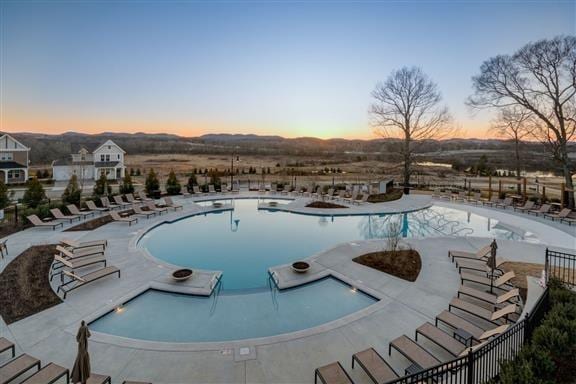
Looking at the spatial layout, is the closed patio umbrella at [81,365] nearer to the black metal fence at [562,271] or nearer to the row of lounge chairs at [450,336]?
the row of lounge chairs at [450,336]

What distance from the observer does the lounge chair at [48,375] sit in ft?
12.9

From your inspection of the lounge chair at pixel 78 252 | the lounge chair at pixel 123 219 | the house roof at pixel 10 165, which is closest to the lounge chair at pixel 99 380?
the lounge chair at pixel 78 252

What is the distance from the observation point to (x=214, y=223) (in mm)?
15461

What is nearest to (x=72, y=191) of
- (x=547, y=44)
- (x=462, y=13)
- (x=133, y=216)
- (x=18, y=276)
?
(x=133, y=216)

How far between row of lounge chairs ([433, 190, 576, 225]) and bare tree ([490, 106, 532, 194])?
164 inches

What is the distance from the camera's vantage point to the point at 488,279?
778 cm

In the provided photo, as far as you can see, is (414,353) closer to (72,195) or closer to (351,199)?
(351,199)

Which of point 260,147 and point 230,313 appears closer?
point 230,313

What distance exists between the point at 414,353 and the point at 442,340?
727mm

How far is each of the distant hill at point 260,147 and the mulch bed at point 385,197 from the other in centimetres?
401

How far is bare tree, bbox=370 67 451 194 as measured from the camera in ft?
75.3

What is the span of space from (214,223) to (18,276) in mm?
8208

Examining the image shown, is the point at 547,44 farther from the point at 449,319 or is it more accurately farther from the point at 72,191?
the point at 72,191

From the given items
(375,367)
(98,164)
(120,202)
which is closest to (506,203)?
(375,367)
